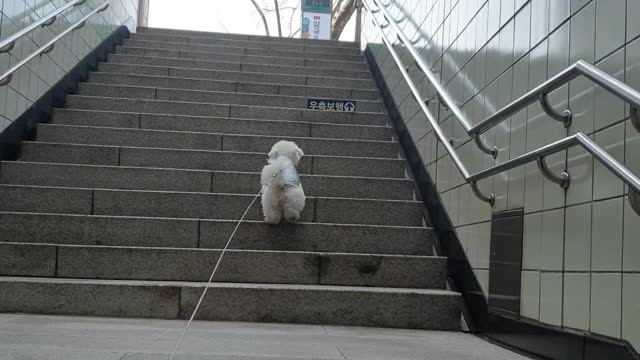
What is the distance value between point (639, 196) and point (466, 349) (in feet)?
4.06

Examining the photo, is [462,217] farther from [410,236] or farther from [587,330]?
[587,330]

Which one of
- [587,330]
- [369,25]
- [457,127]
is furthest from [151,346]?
[369,25]

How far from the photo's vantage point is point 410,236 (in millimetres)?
4172

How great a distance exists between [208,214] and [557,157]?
247 centimetres

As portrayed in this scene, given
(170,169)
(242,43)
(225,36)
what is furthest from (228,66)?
(170,169)

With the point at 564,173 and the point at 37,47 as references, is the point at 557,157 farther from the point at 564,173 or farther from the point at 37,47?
the point at 37,47

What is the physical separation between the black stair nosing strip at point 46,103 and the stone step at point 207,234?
90cm

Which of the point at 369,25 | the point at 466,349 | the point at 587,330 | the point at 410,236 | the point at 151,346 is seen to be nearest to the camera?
the point at 587,330

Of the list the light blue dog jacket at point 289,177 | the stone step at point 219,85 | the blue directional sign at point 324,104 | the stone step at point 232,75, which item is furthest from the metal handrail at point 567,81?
the stone step at point 232,75

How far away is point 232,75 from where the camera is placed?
6652mm

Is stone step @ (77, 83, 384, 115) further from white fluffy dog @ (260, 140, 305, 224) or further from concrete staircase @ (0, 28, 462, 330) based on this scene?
white fluffy dog @ (260, 140, 305, 224)

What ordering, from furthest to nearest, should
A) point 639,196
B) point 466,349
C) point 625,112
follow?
point 466,349
point 625,112
point 639,196

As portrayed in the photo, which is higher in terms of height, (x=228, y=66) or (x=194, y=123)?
(x=228, y=66)

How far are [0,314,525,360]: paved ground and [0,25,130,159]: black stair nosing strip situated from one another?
1.84m
